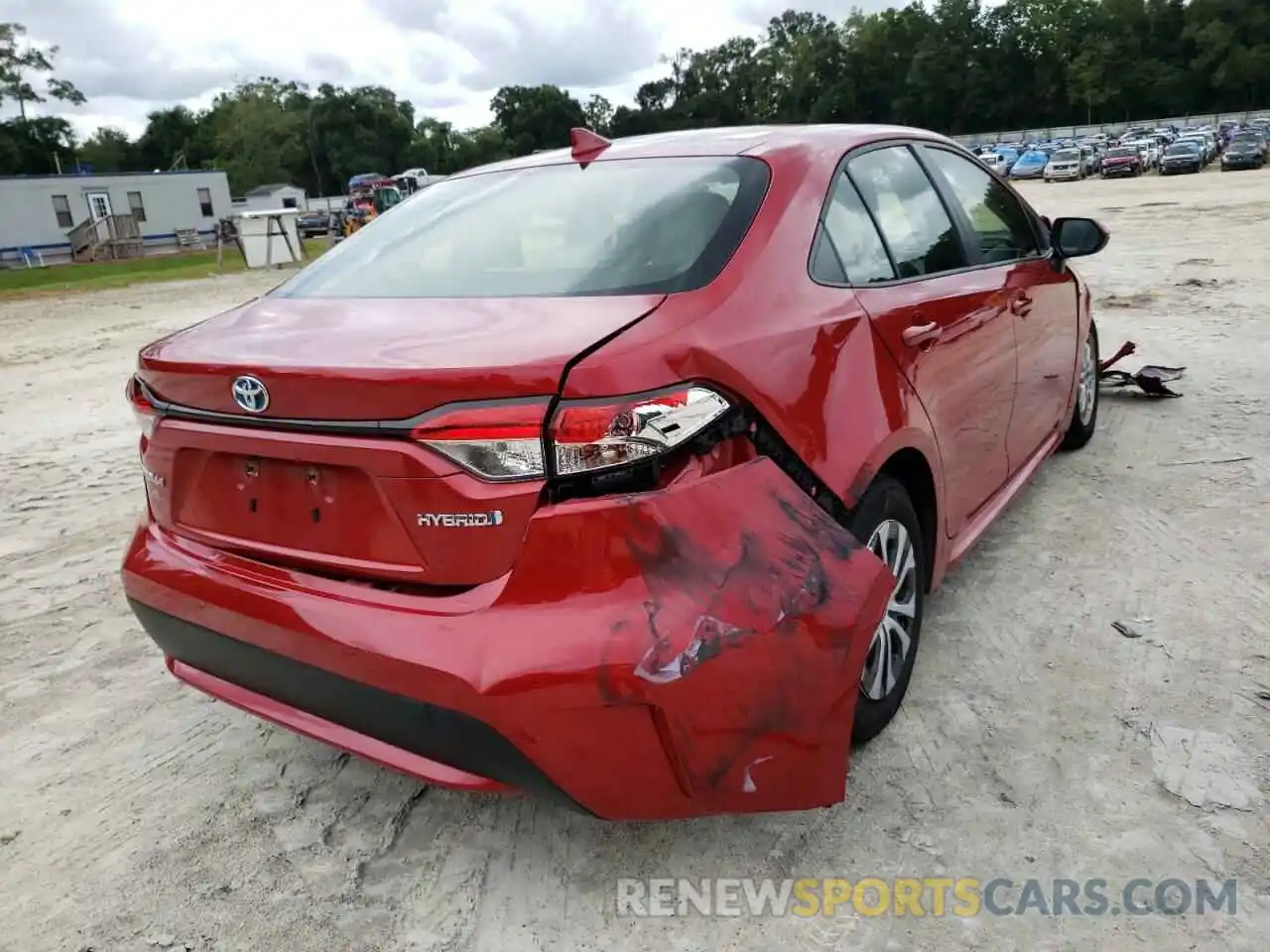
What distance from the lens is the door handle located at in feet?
8.87

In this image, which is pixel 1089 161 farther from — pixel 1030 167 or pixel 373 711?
pixel 373 711

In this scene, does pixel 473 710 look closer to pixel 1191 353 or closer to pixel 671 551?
pixel 671 551

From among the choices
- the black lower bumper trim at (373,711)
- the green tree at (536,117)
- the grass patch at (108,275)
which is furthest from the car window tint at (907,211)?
the green tree at (536,117)

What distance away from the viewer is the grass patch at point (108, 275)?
22609mm

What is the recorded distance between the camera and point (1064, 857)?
7.43ft

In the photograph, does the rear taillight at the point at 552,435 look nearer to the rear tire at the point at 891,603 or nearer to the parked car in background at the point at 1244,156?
the rear tire at the point at 891,603

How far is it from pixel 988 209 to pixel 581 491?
263cm

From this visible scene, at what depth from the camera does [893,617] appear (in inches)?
109

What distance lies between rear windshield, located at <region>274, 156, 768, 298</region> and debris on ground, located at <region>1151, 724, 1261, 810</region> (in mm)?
1762

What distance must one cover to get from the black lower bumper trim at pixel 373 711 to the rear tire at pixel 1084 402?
3785 mm

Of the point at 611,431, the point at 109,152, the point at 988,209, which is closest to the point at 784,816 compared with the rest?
the point at 611,431

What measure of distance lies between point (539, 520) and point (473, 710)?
0.39m

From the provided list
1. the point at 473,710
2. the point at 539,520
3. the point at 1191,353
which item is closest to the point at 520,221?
the point at 539,520

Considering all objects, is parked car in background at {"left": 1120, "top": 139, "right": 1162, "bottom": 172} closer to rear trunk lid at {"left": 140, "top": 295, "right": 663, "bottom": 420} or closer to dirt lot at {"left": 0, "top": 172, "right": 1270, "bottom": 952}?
dirt lot at {"left": 0, "top": 172, "right": 1270, "bottom": 952}
